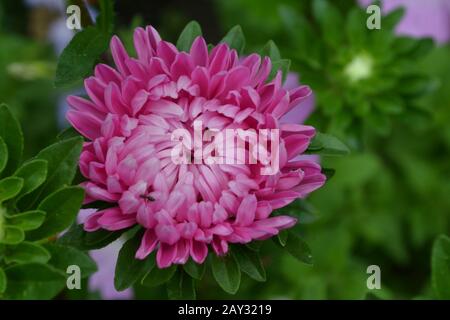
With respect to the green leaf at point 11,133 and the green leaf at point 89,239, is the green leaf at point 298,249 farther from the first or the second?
the green leaf at point 11,133

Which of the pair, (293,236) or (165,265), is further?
(293,236)

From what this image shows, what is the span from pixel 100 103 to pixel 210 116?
0.18m

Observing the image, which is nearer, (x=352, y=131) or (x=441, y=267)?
(x=441, y=267)

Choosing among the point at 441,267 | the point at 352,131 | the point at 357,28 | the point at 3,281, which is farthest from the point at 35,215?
the point at 357,28

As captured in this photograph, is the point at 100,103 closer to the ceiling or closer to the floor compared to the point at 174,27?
closer to the floor

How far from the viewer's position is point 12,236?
4.14ft

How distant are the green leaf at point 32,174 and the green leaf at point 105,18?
279 millimetres

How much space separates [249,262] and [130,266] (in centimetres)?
19

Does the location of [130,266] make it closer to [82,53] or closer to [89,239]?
[89,239]

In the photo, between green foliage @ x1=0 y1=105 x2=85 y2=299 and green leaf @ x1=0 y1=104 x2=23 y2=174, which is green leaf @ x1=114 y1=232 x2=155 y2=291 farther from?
green leaf @ x1=0 y1=104 x2=23 y2=174
